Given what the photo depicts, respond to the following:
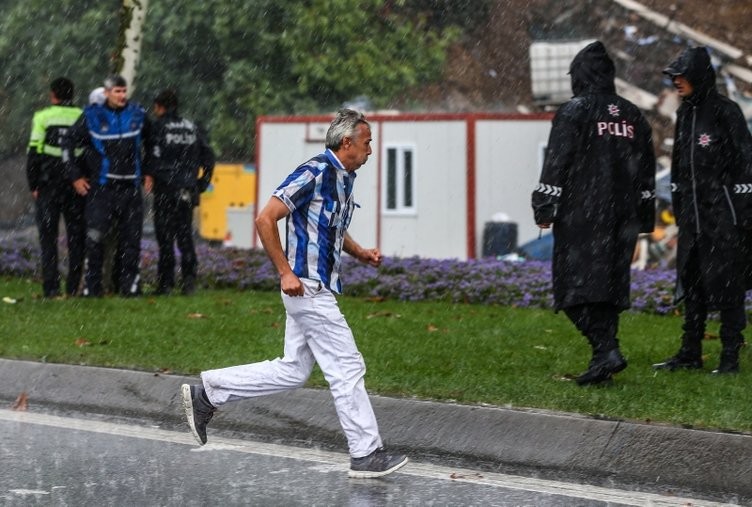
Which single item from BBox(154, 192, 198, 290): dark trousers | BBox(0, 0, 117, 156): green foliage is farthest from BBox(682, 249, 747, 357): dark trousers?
BBox(0, 0, 117, 156): green foliage

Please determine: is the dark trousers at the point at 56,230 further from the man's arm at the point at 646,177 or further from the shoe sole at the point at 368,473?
the shoe sole at the point at 368,473

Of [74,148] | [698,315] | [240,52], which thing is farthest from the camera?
[240,52]

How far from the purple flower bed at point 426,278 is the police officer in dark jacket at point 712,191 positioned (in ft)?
13.9

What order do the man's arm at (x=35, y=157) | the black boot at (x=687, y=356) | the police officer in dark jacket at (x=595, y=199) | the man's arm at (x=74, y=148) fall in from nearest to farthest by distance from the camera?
1. the police officer in dark jacket at (x=595, y=199)
2. the black boot at (x=687, y=356)
3. the man's arm at (x=74, y=148)
4. the man's arm at (x=35, y=157)

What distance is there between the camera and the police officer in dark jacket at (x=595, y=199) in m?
8.28

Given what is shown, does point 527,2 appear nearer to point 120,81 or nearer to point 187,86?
point 187,86

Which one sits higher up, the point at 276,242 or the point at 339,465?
the point at 276,242

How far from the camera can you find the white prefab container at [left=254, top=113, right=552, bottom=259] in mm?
23906

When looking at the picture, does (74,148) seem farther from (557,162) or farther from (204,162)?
(557,162)

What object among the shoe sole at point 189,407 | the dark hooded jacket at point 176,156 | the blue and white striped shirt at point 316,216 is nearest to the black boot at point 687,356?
the blue and white striped shirt at point 316,216

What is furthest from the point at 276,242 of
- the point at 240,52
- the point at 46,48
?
the point at 46,48

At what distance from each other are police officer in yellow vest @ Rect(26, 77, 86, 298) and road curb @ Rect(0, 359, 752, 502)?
16.7ft

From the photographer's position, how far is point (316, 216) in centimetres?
683

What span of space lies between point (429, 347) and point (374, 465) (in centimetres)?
362
